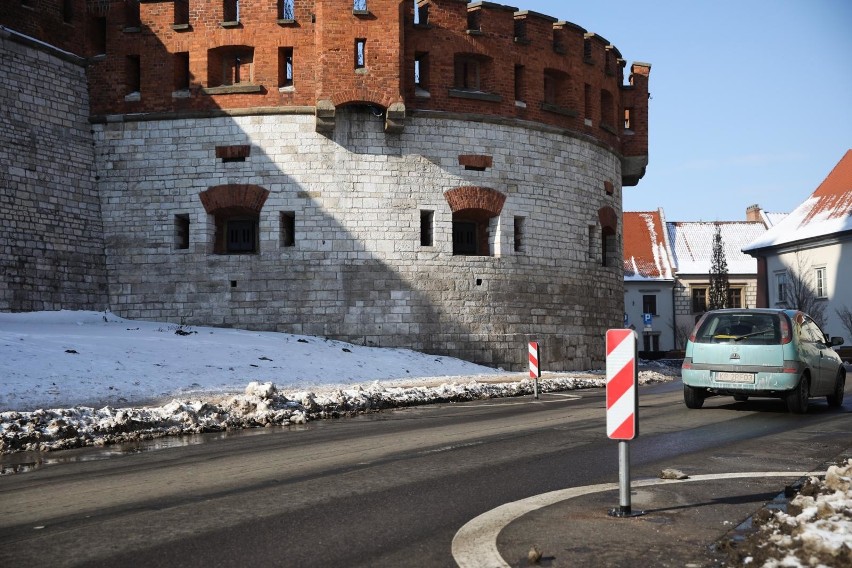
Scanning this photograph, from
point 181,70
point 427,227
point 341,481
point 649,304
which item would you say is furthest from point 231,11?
point 649,304

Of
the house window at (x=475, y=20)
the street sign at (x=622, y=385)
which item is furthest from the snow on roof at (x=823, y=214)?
the street sign at (x=622, y=385)

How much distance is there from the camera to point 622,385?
5848 millimetres

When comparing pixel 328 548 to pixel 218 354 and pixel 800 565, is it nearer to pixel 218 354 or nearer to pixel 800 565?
pixel 800 565

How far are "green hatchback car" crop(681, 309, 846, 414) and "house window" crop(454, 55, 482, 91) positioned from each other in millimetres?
14754

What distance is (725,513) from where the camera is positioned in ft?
18.7

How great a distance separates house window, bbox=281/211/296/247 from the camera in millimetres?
23998

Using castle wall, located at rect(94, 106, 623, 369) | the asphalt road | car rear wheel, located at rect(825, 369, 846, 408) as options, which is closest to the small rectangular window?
castle wall, located at rect(94, 106, 623, 369)

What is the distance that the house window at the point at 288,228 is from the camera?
2400cm

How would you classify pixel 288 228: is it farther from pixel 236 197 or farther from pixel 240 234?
pixel 236 197

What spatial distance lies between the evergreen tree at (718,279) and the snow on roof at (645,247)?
2861 mm

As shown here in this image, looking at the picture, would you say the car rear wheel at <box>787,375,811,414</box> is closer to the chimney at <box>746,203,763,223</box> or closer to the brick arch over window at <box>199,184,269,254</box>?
the brick arch over window at <box>199,184,269,254</box>

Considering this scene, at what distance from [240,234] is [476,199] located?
687 cm

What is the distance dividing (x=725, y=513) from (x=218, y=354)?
15.1 metres

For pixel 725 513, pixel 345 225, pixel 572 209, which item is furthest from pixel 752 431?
pixel 572 209
